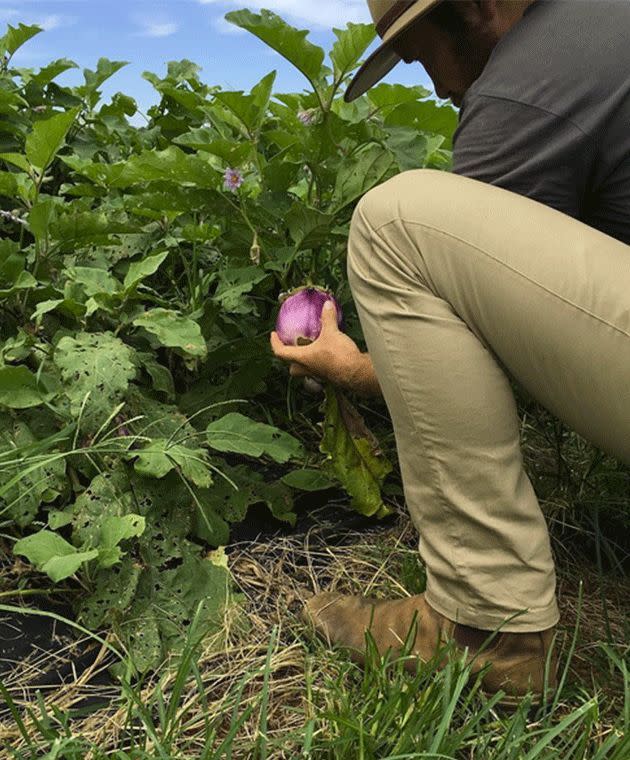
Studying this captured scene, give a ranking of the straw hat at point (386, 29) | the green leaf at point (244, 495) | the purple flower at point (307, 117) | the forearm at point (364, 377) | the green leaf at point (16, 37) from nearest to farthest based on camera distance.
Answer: the straw hat at point (386, 29) < the forearm at point (364, 377) < the green leaf at point (244, 495) < the purple flower at point (307, 117) < the green leaf at point (16, 37)

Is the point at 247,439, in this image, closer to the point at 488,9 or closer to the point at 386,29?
the point at 386,29

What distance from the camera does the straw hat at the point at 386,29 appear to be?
58.5 inches

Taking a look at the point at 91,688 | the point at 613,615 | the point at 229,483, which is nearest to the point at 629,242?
the point at 613,615

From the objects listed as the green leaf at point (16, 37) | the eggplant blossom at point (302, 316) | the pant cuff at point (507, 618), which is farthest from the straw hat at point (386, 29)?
the green leaf at point (16, 37)

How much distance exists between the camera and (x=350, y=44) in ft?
6.47

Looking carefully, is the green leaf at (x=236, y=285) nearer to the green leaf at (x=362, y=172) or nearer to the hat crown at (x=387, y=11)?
the green leaf at (x=362, y=172)

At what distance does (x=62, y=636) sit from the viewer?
70.1 inches

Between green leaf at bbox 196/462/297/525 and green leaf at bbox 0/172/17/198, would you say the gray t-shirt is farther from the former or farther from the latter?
green leaf at bbox 0/172/17/198

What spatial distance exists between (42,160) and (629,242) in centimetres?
128

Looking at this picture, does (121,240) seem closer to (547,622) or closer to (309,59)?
(309,59)

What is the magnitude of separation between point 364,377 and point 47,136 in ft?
2.84

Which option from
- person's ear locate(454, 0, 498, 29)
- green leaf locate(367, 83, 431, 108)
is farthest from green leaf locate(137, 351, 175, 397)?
person's ear locate(454, 0, 498, 29)

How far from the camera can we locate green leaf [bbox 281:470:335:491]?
7.09 feet

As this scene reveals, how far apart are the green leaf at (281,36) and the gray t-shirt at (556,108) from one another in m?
0.51
